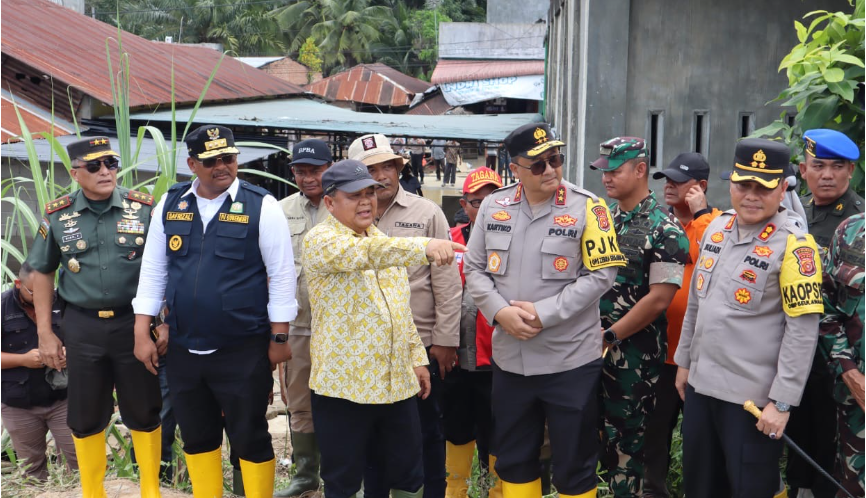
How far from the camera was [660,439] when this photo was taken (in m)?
4.02

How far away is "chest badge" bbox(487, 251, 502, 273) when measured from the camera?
133 inches

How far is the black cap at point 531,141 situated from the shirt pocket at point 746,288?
0.88 m

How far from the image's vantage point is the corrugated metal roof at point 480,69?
2722cm

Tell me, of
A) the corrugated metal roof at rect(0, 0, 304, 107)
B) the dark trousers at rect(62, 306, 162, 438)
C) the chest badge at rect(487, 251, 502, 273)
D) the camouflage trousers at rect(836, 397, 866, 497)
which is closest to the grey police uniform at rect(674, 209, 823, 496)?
the camouflage trousers at rect(836, 397, 866, 497)

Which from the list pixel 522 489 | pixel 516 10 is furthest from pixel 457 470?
pixel 516 10

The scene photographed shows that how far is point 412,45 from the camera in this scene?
36.1 meters

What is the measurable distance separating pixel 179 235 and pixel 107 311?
564 mm

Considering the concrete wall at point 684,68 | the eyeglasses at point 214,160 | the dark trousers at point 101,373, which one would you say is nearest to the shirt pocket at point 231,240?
the eyeglasses at point 214,160

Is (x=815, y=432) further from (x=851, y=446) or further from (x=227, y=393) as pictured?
(x=227, y=393)

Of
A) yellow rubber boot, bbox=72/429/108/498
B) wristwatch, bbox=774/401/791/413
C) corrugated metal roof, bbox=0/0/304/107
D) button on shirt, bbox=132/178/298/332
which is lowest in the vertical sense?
yellow rubber boot, bbox=72/429/108/498

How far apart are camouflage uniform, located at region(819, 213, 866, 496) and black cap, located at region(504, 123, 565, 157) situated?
115 centimetres

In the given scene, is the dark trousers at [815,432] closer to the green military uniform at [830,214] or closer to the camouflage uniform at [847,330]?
the camouflage uniform at [847,330]

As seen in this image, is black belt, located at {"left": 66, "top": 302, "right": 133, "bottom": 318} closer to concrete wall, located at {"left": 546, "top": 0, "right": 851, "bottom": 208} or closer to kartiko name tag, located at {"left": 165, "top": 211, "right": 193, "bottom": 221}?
kartiko name tag, located at {"left": 165, "top": 211, "right": 193, "bottom": 221}

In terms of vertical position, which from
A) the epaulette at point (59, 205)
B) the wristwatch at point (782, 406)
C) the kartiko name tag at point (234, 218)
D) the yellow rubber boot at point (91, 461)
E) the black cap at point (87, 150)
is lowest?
the yellow rubber boot at point (91, 461)
